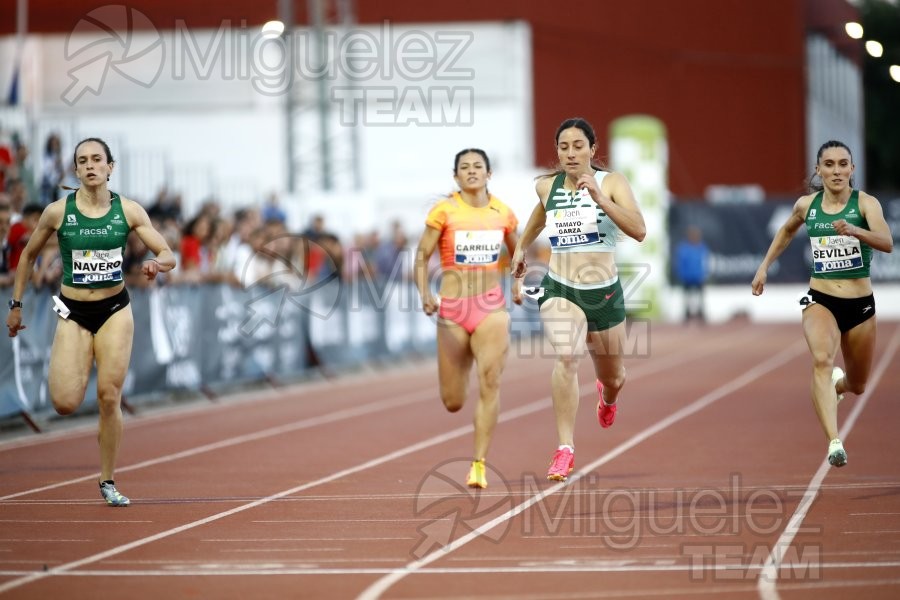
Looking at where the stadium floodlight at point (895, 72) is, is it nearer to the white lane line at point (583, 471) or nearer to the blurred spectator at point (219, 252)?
the white lane line at point (583, 471)

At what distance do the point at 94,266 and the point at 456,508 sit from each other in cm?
277

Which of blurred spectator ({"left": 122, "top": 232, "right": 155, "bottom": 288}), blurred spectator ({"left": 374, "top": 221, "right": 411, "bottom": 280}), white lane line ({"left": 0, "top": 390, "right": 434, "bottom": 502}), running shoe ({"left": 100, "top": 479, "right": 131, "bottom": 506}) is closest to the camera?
running shoe ({"left": 100, "top": 479, "right": 131, "bottom": 506})

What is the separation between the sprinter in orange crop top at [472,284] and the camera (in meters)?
10.4

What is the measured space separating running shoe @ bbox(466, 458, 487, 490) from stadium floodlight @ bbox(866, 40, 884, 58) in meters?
6.52

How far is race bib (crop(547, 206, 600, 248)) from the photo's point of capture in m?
10.1

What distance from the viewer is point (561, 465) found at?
33.6 ft

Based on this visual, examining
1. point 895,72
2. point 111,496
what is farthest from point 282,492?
point 895,72

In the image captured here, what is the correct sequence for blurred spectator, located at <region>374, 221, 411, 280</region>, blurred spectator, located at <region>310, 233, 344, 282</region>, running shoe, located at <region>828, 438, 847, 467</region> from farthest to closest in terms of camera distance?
blurred spectator, located at <region>374, 221, 411, 280</region> → blurred spectator, located at <region>310, 233, 344, 282</region> → running shoe, located at <region>828, 438, 847, 467</region>

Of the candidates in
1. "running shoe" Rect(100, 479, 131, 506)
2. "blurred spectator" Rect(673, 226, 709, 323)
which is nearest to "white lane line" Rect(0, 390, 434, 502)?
"running shoe" Rect(100, 479, 131, 506)

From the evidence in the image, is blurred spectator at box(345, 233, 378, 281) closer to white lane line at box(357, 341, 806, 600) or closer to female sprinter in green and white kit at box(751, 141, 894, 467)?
white lane line at box(357, 341, 806, 600)

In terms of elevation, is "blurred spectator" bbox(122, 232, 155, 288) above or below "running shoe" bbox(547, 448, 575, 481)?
above

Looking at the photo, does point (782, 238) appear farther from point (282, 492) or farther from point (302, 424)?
point (302, 424)

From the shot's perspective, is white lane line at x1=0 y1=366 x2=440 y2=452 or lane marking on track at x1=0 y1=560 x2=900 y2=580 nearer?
lane marking on track at x1=0 y1=560 x2=900 y2=580

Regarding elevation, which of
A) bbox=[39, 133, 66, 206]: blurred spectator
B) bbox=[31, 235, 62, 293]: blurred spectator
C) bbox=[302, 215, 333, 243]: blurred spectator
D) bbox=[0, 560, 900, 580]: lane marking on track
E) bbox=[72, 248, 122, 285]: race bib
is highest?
bbox=[39, 133, 66, 206]: blurred spectator
